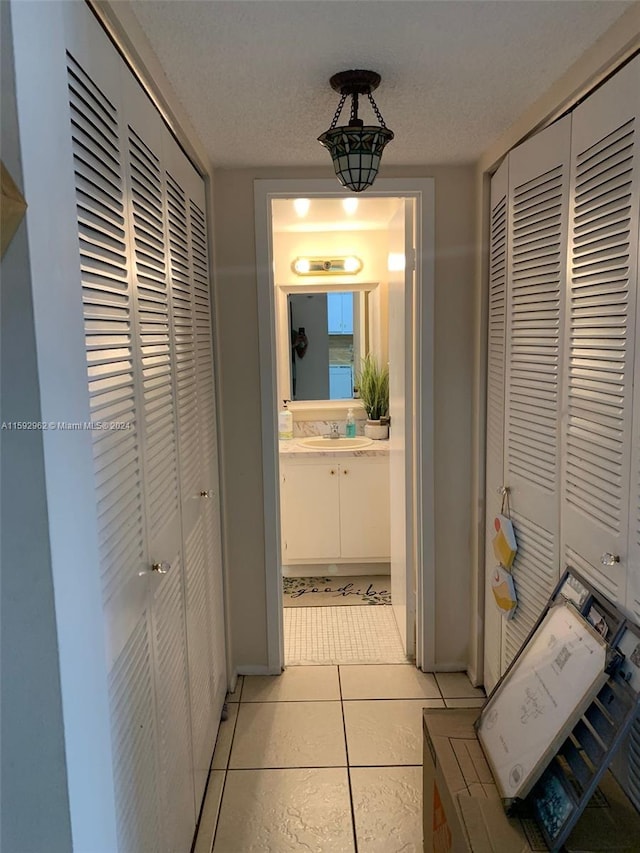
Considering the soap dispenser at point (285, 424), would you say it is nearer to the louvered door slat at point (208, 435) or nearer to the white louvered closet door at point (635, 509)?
the louvered door slat at point (208, 435)

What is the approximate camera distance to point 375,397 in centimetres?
390

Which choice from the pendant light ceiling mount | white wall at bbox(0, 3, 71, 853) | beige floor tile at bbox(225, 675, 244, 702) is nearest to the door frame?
beige floor tile at bbox(225, 675, 244, 702)

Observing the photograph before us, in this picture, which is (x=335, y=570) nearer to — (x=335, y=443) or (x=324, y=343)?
(x=335, y=443)

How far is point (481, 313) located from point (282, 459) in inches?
63.4

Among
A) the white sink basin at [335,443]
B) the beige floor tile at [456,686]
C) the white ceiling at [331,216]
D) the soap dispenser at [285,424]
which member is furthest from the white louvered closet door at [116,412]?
the soap dispenser at [285,424]

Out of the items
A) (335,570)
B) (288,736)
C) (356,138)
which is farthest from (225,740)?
(356,138)

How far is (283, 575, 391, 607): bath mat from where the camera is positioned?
344 cm

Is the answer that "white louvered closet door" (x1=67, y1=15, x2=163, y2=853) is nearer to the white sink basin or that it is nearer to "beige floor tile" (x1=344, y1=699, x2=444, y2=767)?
"beige floor tile" (x1=344, y1=699, x2=444, y2=767)

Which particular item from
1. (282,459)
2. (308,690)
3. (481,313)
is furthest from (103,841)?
(282,459)

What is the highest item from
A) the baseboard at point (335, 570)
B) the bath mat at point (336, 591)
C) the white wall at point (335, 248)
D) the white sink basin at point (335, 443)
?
the white wall at point (335, 248)

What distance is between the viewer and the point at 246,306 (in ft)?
8.16

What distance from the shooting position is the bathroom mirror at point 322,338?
3.94 metres

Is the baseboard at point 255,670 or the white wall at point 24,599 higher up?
the white wall at point 24,599

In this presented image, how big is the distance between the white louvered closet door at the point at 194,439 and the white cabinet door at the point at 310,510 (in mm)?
1298
